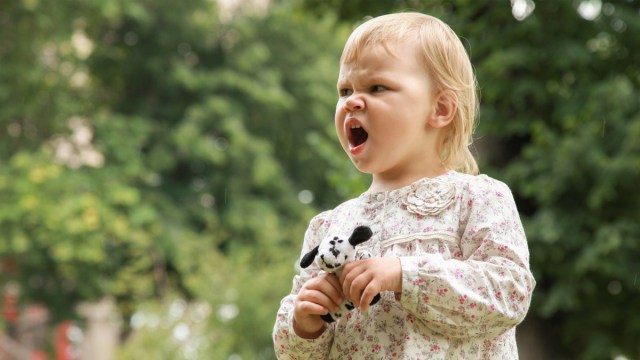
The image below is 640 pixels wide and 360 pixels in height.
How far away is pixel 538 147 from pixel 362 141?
5.49 metres

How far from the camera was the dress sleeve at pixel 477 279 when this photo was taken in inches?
91.8

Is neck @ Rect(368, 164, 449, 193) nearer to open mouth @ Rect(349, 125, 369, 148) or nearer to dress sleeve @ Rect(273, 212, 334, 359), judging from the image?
open mouth @ Rect(349, 125, 369, 148)

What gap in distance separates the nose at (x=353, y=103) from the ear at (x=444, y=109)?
173 mm

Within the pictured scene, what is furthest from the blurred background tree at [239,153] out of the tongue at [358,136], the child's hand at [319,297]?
the child's hand at [319,297]

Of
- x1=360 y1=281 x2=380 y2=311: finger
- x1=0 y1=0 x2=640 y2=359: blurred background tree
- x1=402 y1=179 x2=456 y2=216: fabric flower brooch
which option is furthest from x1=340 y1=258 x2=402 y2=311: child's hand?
x1=0 y1=0 x2=640 y2=359: blurred background tree

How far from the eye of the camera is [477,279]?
2355 mm

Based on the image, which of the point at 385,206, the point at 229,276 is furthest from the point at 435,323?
the point at 229,276

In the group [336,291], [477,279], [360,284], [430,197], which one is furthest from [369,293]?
[430,197]

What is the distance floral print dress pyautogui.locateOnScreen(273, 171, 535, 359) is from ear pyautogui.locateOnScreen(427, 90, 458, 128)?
0.12 metres

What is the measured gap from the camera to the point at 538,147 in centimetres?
789

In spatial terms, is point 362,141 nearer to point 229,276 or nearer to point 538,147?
point 538,147

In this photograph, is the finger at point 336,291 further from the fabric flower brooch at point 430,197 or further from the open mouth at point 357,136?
the open mouth at point 357,136

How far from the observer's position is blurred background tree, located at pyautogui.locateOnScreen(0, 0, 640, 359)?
7492 mm

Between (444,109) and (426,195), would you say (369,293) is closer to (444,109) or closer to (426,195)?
(426,195)
